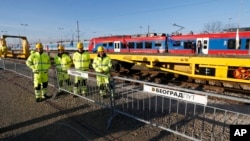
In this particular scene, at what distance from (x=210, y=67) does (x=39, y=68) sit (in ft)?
21.7

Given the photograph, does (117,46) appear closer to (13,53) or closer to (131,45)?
(131,45)

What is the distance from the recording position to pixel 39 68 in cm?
707

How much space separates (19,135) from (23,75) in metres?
7.68

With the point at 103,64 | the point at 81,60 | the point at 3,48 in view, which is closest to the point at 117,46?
the point at 3,48

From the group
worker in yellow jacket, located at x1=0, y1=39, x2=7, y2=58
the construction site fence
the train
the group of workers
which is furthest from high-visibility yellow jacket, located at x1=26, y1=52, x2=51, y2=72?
worker in yellow jacket, located at x1=0, y1=39, x2=7, y2=58

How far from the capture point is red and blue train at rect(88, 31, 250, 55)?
13.5 metres

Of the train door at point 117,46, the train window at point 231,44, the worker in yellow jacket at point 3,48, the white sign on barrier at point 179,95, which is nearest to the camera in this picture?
the white sign on barrier at point 179,95

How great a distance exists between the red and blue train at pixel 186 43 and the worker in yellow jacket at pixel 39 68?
37.3 ft

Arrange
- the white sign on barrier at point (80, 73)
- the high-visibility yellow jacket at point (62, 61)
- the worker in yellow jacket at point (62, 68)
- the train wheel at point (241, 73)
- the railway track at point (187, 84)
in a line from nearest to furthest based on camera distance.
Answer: the white sign on barrier at point (80, 73), the worker in yellow jacket at point (62, 68), the high-visibility yellow jacket at point (62, 61), the train wheel at point (241, 73), the railway track at point (187, 84)

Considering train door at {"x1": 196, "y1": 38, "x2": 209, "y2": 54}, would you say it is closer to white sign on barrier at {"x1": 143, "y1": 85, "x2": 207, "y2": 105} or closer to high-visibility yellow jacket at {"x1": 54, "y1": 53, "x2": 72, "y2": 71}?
high-visibility yellow jacket at {"x1": 54, "y1": 53, "x2": 72, "y2": 71}

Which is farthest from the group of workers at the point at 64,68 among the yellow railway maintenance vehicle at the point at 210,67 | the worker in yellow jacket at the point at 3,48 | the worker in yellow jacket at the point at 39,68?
the worker in yellow jacket at the point at 3,48

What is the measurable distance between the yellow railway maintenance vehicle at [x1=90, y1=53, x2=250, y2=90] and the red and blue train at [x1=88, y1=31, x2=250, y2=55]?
5.56 metres

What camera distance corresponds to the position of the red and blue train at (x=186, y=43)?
13522mm

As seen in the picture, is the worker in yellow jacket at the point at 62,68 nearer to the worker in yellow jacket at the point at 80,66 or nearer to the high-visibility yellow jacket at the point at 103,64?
the worker in yellow jacket at the point at 80,66
